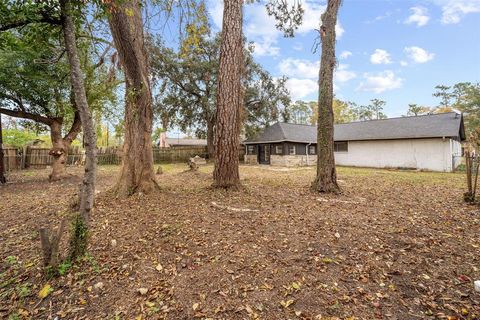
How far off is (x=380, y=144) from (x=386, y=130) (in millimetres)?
1227

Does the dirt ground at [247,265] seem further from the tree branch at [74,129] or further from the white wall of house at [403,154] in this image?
the white wall of house at [403,154]

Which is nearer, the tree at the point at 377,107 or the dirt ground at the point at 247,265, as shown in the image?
the dirt ground at the point at 247,265

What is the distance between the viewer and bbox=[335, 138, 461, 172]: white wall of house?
14.5 metres

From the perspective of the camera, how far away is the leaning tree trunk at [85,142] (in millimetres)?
2535

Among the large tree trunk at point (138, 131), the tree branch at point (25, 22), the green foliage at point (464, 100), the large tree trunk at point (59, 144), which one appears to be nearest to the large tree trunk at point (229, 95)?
the large tree trunk at point (138, 131)

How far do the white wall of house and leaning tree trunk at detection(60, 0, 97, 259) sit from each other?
739 inches

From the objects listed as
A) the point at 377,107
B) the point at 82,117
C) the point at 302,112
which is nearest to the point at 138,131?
the point at 82,117

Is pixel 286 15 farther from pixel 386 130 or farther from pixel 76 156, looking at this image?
pixel 76 156

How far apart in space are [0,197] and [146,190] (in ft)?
14.9

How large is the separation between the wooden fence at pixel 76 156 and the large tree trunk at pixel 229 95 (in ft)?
19.0

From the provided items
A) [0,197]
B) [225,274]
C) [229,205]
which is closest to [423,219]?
[229,205]

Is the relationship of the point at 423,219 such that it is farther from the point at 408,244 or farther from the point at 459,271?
the point at 459,271

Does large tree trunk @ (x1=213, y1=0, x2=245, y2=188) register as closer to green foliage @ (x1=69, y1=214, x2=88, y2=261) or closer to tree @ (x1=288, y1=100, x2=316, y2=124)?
green foliage @ (x1=69, y1=214, x2=88, y2=261)

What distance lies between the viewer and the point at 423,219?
4.39 meters
